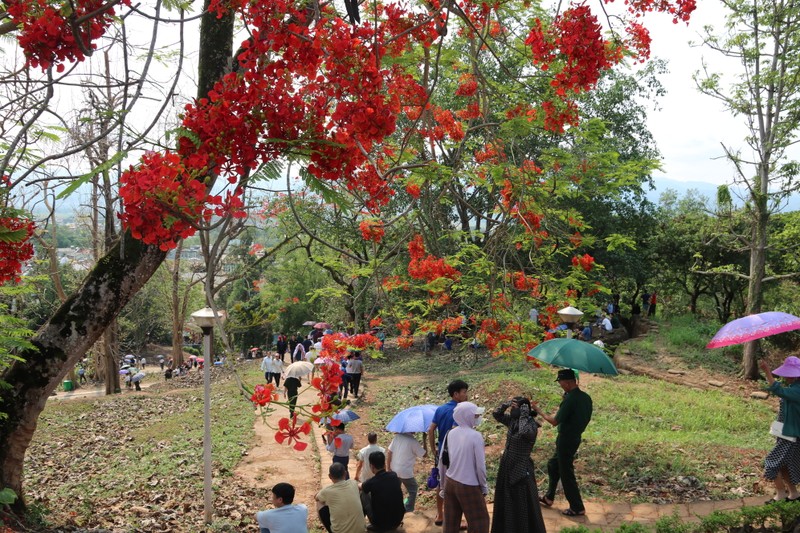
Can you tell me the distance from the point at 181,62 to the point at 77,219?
18.5 m

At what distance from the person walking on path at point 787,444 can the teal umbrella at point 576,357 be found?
1550 millimetres

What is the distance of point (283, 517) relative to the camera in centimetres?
509

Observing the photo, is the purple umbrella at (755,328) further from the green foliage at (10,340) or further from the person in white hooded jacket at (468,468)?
the green foliage at (10,340)

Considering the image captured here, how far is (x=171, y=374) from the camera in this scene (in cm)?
2534

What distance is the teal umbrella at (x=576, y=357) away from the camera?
21.3 ft

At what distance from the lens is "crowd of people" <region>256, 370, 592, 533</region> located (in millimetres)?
5289

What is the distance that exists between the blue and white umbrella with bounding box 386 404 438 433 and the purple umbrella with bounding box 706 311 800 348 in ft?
10.7

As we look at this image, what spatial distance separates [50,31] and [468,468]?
14.5 feet

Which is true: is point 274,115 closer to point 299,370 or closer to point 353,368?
point 299,370

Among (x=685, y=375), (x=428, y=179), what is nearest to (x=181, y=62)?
(x=428, y=179)

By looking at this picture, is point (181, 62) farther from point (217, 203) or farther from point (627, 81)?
point (627, 81)

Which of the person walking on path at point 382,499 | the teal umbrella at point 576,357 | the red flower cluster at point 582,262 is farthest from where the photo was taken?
the red flower cluster at point 582,262

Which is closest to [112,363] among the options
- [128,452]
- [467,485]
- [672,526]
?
[128,452]

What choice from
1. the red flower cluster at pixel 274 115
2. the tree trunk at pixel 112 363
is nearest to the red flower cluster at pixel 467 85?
the red flower cluster at pixel 274 115
